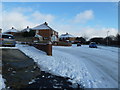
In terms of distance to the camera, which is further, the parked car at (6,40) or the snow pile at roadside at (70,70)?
the parked car at (6,40)

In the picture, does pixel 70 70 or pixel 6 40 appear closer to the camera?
pixel 70 70

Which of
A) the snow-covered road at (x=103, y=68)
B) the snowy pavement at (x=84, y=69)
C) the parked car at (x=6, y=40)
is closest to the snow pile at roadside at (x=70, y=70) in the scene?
the snowy pavement at (x=84, y=69)

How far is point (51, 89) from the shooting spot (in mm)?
3785

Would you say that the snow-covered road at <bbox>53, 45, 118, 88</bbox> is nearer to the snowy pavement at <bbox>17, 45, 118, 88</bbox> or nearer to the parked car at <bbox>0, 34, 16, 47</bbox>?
the snowy pavement at <bbox>17, 45, 118, 88</bbox>

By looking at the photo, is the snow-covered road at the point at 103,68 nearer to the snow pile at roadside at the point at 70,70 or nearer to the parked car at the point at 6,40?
the snow pile at roadside at the point at 70,70

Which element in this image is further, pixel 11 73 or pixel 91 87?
pixel 11 73

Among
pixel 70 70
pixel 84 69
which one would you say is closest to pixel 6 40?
pixel 70 70

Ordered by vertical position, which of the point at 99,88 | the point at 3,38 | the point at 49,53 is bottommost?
the point at 99,88

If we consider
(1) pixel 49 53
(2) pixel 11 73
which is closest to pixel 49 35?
(1) pixel 49 53

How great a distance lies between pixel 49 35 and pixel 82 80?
46186mm

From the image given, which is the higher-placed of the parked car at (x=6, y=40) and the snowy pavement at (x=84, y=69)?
the parked car at (x=6, y=40)

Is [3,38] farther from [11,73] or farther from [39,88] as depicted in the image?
[39,88]

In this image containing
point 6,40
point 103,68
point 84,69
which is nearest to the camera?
point 84,69

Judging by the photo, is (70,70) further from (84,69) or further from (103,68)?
(103,68)
